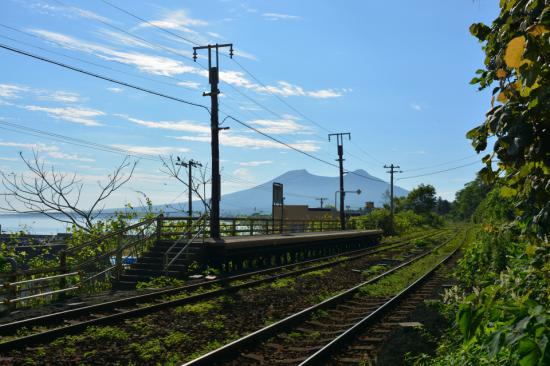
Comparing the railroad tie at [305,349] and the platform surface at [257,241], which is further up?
the platform surface at [257,241]

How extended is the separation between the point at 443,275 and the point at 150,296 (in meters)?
11.0

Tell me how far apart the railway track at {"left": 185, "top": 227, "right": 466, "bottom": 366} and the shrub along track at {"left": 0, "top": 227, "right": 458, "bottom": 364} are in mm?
565

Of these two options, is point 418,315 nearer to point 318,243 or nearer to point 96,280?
point 96,280

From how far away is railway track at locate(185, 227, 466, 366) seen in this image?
25.0 ft

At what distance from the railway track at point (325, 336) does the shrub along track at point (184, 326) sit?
1.85ft

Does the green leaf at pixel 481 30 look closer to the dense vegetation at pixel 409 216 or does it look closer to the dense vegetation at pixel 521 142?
the dense vegetation at pixel 521 142

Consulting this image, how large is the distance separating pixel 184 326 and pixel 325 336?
2830 millimetres

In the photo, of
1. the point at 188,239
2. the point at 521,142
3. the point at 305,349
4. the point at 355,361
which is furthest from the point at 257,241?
the point at 521,142

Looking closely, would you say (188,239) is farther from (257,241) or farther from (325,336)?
(325,336)

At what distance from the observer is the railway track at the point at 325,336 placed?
7.61 metres

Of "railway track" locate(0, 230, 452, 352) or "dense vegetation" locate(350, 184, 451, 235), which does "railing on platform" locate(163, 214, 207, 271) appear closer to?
"railway track" locate(0, 230, 452, 352)

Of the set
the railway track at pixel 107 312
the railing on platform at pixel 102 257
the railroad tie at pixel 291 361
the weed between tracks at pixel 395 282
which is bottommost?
the railroad tie at pixel 291 361

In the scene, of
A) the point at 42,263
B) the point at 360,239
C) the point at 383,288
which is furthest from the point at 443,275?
the point at 360,239

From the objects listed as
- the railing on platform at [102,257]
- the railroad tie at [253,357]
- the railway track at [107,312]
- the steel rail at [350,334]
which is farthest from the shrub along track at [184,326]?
the railing on platform at [102,257]
